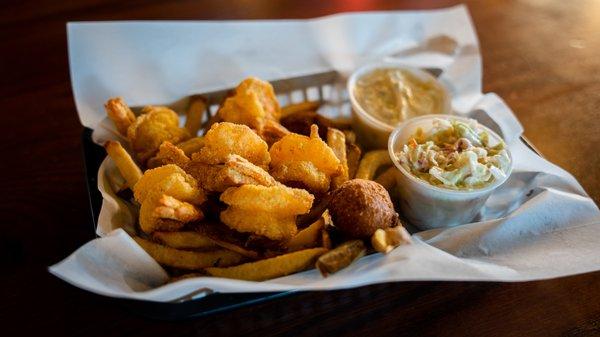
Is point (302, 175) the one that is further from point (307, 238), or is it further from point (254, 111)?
point (254, 111)

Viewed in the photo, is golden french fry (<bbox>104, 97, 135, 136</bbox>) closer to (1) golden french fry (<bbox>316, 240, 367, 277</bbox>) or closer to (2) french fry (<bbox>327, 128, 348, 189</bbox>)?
(2) french fry (<bbox>327, 128, 348, 189</bbox>)

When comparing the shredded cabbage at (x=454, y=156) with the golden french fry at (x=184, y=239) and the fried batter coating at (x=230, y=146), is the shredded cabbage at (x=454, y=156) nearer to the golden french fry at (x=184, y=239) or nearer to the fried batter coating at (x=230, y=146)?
the fried batter coating at (x=230, y=146)

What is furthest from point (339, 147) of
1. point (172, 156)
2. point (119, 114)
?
point (119, 114)

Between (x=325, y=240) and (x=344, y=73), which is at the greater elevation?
(x=344, y=73)

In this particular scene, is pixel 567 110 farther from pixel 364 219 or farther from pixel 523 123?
pixel 364 219

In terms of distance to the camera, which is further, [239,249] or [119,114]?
[119,114]

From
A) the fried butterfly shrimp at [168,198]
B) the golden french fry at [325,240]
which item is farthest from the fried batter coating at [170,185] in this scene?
the golden french fry at [325,240]
